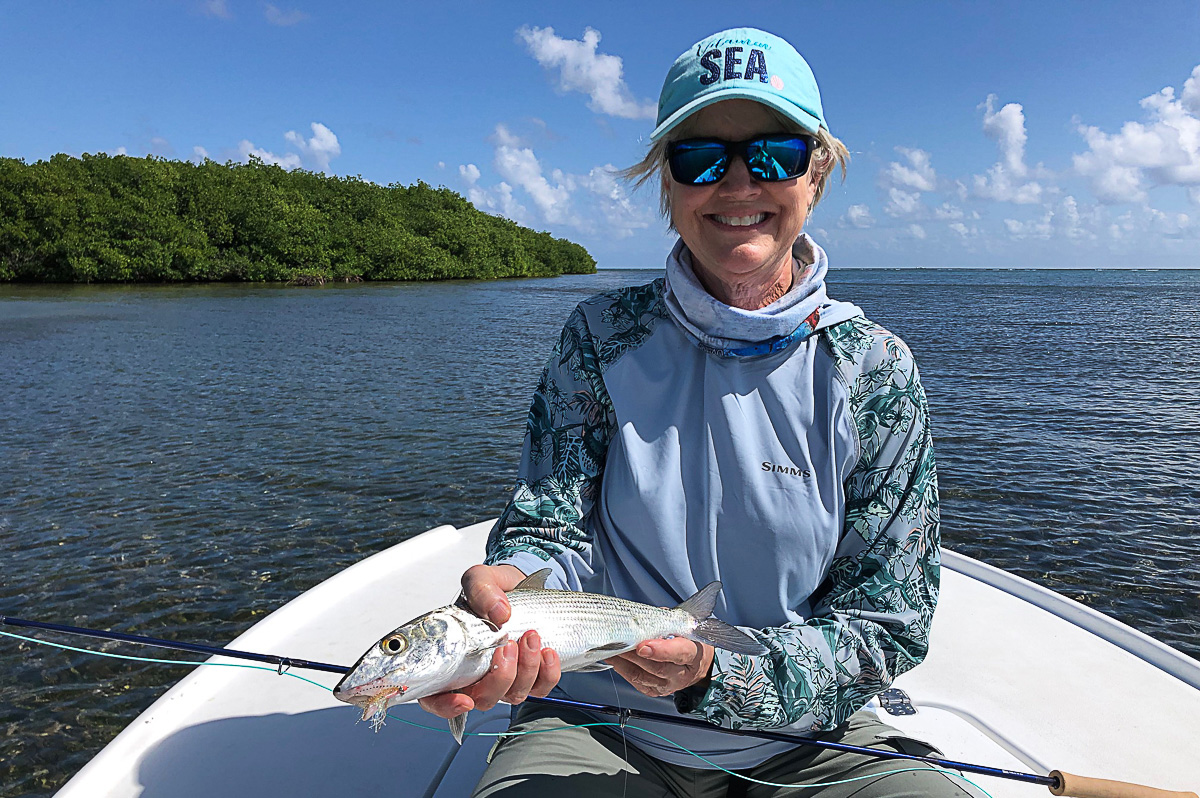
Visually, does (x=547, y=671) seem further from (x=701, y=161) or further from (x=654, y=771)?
(x=701, y=161)

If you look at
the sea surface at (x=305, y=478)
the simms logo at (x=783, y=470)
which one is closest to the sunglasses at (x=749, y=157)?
the simms logo at (x=783, y=470)

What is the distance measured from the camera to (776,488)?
101 inches

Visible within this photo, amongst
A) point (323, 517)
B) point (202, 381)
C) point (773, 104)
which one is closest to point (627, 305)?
point (773, 104)

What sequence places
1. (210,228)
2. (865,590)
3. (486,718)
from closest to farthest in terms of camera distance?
1. (865,590)
2. (486,718)
3. (210,228)

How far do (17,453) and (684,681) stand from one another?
A: 14.0 metres

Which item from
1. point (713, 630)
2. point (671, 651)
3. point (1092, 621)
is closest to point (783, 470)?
point (713, 630)

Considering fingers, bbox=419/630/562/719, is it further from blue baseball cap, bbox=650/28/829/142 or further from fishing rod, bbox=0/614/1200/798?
blue baseball cap, bbox=650/28/829/142

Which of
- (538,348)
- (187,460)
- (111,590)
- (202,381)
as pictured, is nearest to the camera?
(111,590)

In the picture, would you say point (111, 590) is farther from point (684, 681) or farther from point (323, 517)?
point (684, 681)

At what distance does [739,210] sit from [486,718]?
8.79 ft

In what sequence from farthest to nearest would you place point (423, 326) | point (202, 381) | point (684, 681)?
point (423, 326)
point (202, 381)
point (684, 681)

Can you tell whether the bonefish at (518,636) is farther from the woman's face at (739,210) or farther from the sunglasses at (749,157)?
the sunglasses at (749,157)

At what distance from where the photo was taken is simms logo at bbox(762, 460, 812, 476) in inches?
101

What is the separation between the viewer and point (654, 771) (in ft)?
8.34
